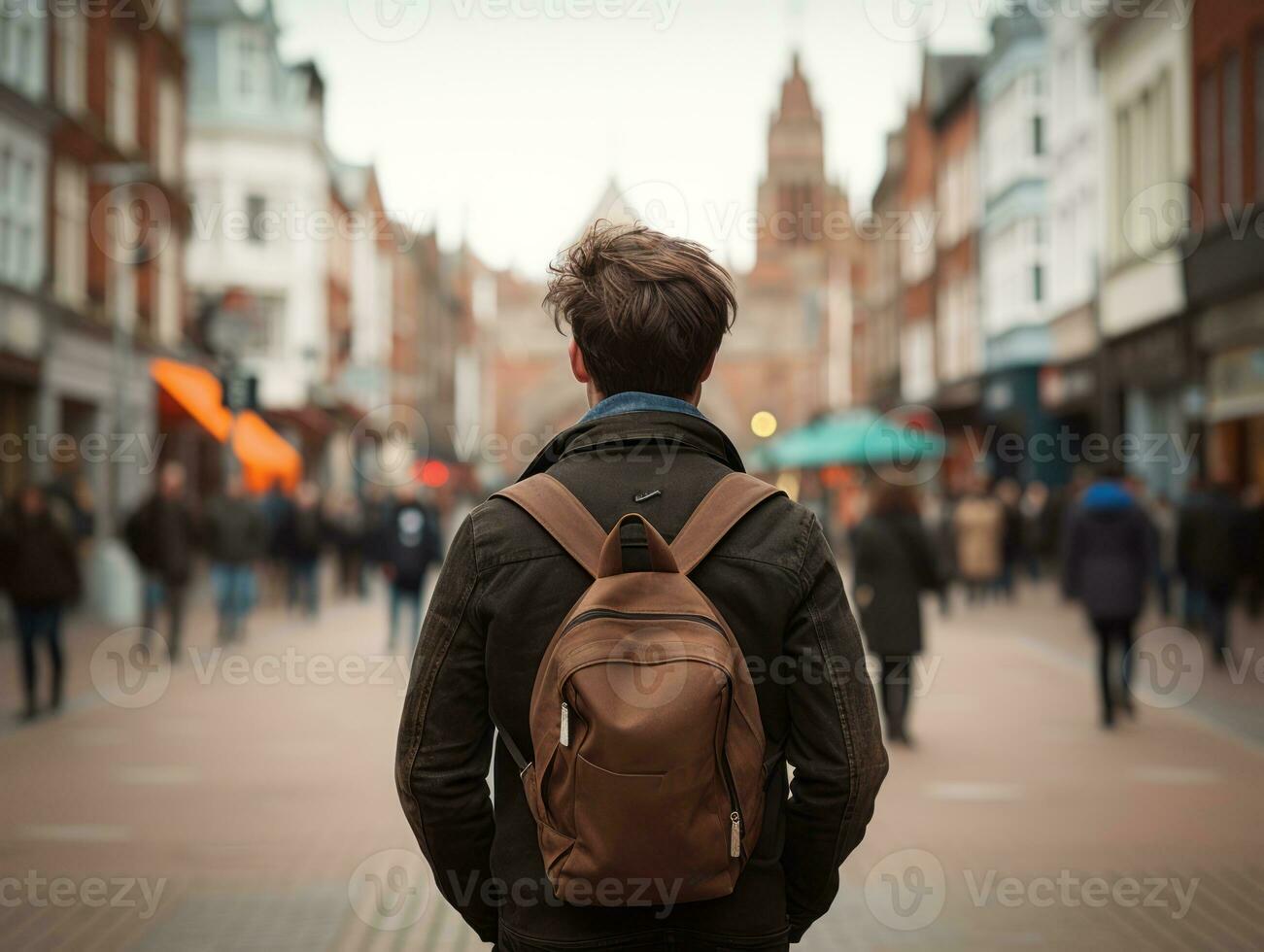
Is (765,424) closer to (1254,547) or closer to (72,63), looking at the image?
(72,63)

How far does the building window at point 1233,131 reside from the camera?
19.1m

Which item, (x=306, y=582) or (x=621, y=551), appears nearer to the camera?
(x=621, y=551)

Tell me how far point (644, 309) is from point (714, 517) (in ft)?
1.14

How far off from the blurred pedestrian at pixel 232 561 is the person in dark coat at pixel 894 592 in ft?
29.8

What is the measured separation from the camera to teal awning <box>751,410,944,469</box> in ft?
83.3

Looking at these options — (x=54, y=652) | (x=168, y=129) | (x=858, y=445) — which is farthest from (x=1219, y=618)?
(x=168, y=129)

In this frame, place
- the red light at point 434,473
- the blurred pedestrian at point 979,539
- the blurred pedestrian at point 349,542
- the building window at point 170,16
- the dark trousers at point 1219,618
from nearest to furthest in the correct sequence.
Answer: the dark trousers at point 1219,618 → the blurred pedestrian at point 979,539 → the blurred pedestrian at point 349,542 → the building window at point 170,16 → the red light at point 434,473

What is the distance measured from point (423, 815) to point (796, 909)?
2.06 feet

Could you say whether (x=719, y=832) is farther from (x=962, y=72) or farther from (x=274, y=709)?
(x=962, y=72)

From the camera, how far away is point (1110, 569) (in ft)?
33.9

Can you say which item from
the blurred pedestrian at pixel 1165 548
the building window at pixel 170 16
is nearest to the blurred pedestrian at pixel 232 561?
the blurred pedestrian at pixel 1165 548

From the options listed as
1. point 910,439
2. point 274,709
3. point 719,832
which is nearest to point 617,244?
point 719,832

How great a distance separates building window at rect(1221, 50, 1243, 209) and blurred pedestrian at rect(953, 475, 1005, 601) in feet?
16.8

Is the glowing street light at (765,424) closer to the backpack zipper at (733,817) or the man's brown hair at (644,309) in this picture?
the man's brown hair at (644,309)
